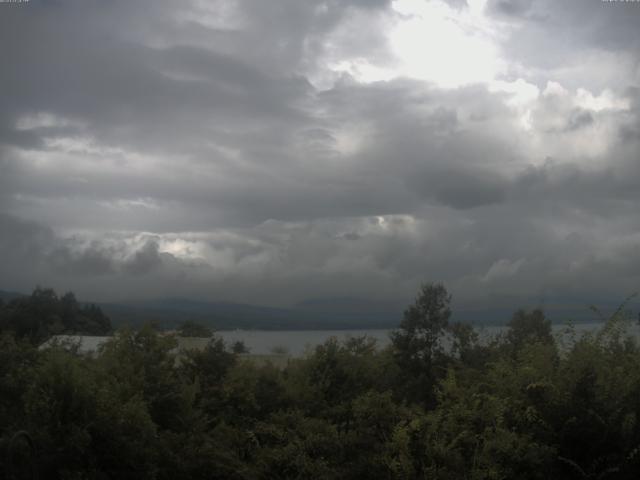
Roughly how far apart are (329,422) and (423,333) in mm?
12646

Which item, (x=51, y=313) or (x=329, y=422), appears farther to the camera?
(x=51, y=313)

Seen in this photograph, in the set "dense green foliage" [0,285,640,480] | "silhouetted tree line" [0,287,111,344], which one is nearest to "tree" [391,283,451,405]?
"dense green foliage" [0,285,640,480]

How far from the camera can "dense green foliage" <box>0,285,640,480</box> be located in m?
9.99

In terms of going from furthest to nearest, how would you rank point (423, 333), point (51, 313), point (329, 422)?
1. point (51, 313)
2. point (423, 333)
3. point (329, 422)

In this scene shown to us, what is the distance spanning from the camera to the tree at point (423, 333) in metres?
24.4

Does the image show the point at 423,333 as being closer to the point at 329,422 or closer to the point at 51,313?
the point at 329,422

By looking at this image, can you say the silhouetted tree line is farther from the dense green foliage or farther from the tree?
the dense green foliage

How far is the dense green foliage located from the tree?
985cm

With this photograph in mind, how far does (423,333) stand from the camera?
25203 mm

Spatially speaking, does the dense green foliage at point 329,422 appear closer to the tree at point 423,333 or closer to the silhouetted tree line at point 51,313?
the tree at point 423,333

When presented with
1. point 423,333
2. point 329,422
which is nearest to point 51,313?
point 423,333

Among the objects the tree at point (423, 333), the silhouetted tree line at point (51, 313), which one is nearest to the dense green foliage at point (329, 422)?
the tree at point (423, 333)

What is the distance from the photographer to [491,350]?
18.9m

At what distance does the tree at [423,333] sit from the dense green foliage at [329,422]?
985cm
